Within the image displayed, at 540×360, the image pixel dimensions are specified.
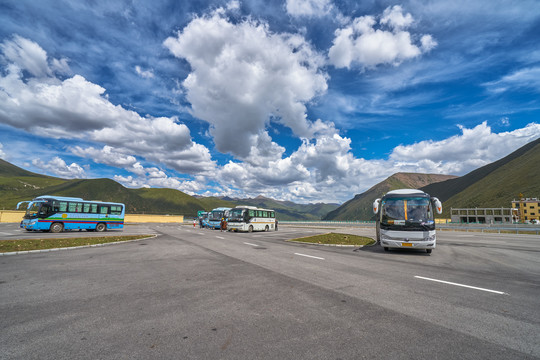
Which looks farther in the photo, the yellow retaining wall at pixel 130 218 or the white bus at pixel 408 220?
the yellow retaining wall at pixel 130 218

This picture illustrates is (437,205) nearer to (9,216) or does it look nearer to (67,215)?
(67,215)

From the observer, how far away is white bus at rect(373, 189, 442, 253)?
12.7 meters

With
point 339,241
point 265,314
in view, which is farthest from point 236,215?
point 265,314

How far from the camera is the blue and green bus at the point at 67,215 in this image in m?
23.6

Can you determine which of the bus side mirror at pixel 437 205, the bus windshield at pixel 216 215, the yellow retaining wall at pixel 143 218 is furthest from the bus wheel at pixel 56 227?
the yellow retaining wall at pixel 143 218

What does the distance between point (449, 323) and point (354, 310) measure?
1.48 meters

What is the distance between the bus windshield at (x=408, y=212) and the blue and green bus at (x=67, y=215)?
2744cm

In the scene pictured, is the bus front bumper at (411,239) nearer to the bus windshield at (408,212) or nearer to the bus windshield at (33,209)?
the bus windshield at (408,212)

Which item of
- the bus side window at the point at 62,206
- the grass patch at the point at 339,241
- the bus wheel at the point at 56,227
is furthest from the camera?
the bus side window at the point at 62,206

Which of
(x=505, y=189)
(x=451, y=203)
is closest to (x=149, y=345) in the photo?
(x=505, y=189)

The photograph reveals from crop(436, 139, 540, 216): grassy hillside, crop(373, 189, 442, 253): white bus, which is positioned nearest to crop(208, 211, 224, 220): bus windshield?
crop(373, 189, 442, 253): white bus

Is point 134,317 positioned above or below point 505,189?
below

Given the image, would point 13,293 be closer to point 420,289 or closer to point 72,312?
point 72,312

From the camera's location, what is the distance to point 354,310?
4.71 meters
